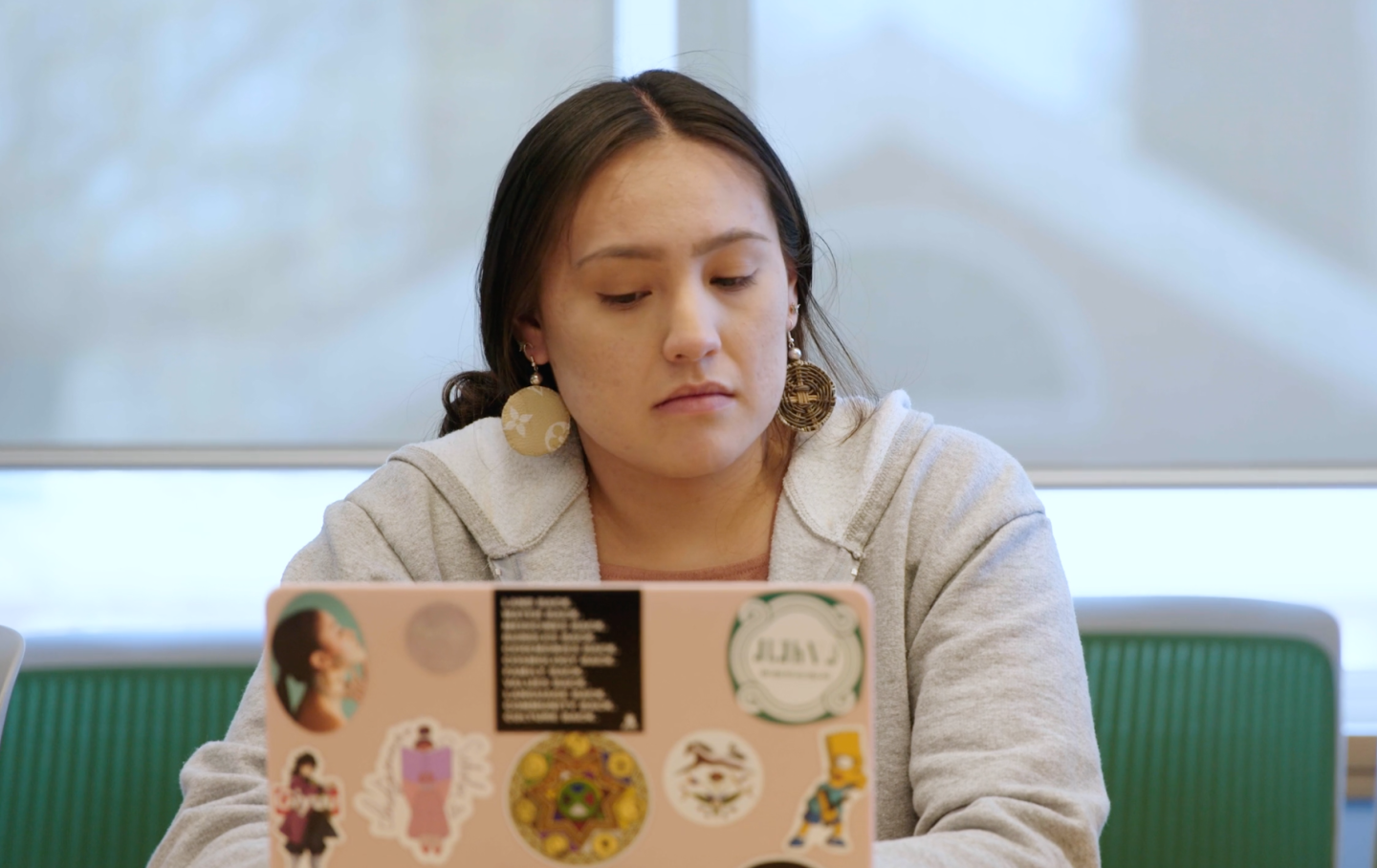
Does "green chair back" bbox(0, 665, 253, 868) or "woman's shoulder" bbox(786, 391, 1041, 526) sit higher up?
"woman's shoulder" bbox(786, 391, 1041, 526)

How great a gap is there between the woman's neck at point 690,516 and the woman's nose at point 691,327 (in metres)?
0.19

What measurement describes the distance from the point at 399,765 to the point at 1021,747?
0.50 m

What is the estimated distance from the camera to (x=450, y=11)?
2.30 meters

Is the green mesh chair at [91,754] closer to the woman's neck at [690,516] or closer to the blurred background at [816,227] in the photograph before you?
the woman's neck at [690,516]

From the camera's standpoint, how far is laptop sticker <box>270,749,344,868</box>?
60 centimetres

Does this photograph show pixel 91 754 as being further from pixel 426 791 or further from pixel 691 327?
pixel 426 791

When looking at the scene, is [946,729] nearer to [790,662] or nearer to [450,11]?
[790,662]

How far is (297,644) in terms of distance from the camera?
597 mm

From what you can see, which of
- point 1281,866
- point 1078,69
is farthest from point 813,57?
point 1281,866

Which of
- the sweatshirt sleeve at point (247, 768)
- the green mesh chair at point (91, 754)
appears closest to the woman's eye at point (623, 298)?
the sweatshirt sleeve at point (247, 768)

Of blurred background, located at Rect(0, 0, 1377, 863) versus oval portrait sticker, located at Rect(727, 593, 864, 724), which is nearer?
oval portrait sticker, located at Rect(727, 593, 864, 724)

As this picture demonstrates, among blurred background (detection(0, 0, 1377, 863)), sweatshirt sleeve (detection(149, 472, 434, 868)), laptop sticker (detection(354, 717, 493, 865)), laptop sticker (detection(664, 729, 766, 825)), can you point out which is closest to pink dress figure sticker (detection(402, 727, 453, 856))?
laptop sticker (detection(354, 717, 493, 865))

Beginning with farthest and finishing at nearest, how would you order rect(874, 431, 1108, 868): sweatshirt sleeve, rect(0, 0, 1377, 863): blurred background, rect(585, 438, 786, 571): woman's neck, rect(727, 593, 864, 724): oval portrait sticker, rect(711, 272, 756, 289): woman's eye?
1. rect(0, 0, 1377, 863): blurred background
2. rect(585, 438, 786, 571): woman's neck
3. rect(711, 272, 756, 289): woman's eye
4. rect(874, 431, 1108, 868): sweatshirt sleeve
5. rect(727, 593, 864, 724): oval portrait sticker

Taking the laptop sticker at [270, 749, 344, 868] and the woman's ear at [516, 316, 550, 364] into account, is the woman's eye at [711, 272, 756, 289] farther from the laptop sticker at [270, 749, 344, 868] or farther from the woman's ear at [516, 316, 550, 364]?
the laptop sticker at [270, 749, 344, 868]
